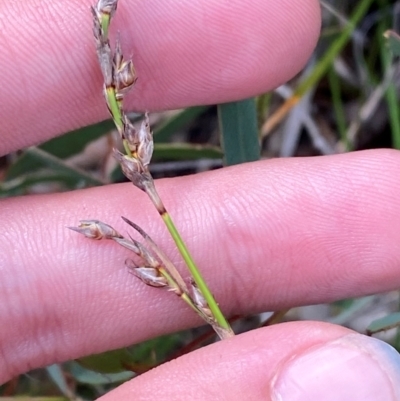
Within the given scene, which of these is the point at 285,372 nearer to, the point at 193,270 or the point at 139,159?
the point at 193,270

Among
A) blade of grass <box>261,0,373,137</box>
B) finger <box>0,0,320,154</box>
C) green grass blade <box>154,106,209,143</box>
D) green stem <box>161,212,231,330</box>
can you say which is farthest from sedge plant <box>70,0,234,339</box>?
blade of grass <box>261,0,373,137</box>

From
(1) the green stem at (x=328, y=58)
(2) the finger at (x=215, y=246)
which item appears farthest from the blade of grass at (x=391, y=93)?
(2) the finger at (x=215, y=246)

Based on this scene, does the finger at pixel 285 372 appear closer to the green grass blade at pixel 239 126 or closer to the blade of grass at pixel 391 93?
the green grass blade at pixel 239 126

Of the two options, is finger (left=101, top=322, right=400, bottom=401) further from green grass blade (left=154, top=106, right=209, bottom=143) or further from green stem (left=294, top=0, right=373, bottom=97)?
green stem (left=294, top=0, right=373, bottom=97)

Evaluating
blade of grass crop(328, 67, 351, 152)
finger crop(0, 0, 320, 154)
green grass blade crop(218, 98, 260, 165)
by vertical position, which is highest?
finger crop(0, 0, 320, 154)

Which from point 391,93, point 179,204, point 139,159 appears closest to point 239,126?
point 179,204

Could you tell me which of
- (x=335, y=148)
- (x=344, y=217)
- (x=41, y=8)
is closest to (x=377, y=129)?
(x=335, y=148)

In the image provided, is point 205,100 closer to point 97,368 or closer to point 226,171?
point 226,171
